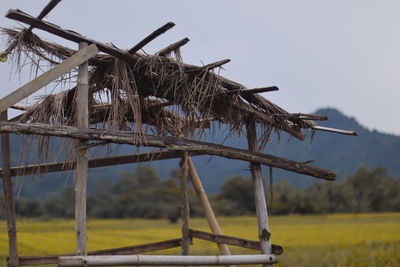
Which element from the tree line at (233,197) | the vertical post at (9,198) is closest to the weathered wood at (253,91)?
the vertical post at (9,198)

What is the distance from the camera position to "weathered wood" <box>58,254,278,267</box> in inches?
132

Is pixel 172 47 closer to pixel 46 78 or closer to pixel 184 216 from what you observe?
pixel 46 78

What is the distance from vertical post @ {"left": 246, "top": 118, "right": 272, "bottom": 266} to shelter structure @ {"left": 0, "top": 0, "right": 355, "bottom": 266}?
0.04ft

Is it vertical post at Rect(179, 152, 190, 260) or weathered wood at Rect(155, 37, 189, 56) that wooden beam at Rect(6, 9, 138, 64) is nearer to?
weathered wood at Rect(155, 37, 189, 56)

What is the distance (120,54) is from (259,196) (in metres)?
2.21

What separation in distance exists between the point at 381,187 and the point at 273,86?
48141mm

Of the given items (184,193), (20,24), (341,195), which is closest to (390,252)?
(184,193)

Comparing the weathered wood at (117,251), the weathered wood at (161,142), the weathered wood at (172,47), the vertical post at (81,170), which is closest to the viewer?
the weathered wood at (161,142)

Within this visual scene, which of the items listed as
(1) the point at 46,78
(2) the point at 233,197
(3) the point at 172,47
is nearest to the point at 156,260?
(1) the point at 46,78

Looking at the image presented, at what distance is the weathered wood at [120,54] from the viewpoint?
331cm

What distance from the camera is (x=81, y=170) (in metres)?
3.68

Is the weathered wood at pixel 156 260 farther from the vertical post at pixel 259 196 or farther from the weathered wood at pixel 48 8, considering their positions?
the weathered wood at pixel 48 8

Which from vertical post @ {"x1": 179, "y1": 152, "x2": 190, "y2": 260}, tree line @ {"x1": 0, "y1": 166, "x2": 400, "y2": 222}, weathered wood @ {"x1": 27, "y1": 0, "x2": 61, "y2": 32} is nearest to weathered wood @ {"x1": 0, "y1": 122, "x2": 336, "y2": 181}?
weathered wood @ {"x1": 27, "y1": 0, "x2": 61, "y2": 32}

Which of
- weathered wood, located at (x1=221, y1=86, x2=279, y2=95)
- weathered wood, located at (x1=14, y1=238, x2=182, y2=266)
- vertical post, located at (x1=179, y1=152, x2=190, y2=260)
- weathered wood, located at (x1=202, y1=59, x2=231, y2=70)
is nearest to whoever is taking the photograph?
weathered wood, located at (x1=202, y1=59, x2=231, y2=70)
